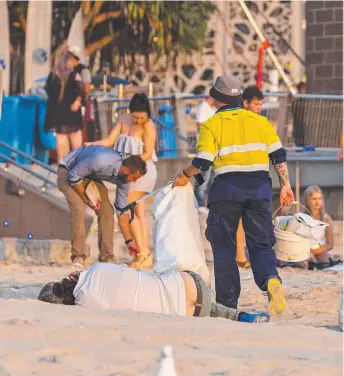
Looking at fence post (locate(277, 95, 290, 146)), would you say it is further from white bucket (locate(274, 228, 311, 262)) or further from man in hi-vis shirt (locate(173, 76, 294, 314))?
man in hi-vis shirt (locate(173, 76, 294, 314))

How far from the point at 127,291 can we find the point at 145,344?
1.35 meters

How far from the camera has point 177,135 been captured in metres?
18.7

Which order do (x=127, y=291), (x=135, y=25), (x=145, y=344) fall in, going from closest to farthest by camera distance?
(x=145, y=344) → (x=127, y=291) → (x=135, y=25)

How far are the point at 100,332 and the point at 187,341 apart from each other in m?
0.46

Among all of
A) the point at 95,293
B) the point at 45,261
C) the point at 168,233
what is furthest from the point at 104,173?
the point at 95,293

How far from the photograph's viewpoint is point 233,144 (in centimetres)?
948

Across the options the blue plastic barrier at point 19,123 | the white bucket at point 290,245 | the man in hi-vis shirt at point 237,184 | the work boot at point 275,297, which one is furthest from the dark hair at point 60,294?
the blue plastic barrier at point 19,123

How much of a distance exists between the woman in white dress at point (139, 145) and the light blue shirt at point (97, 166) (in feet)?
1.28

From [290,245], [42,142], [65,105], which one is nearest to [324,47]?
[42,142]

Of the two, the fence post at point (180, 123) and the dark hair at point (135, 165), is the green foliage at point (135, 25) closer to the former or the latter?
the fence post at point (180, 123)

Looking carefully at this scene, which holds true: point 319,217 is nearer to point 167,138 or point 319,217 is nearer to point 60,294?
point 167,138

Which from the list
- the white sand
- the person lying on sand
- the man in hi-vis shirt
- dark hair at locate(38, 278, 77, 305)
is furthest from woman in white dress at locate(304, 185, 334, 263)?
dark hair at locate(38, 278, 77, 305)

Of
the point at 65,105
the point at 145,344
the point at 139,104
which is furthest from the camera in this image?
the point at 65,105

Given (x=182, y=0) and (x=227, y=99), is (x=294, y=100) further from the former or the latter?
(x=182, y=0)
